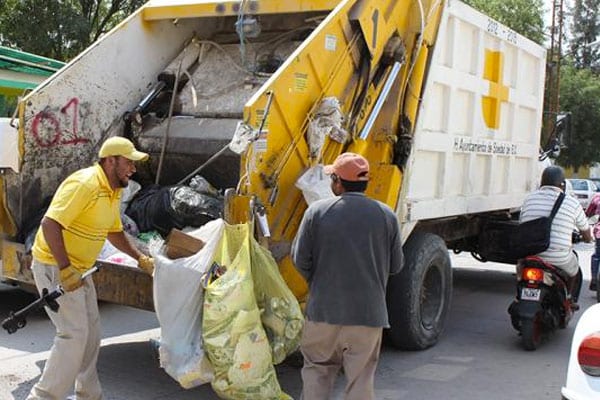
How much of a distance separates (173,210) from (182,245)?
109cm

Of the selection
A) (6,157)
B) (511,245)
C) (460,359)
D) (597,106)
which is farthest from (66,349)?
(597,106)

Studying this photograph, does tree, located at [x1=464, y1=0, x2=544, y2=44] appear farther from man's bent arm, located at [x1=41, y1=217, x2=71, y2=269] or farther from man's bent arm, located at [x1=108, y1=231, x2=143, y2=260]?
man's bent arm, located at [x1=41, y1=217, x2=71, y2=269]

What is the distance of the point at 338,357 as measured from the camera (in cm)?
367

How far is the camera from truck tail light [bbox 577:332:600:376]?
3156 millimetres

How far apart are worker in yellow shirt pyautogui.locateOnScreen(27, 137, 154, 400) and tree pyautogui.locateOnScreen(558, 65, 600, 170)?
30.0 meters

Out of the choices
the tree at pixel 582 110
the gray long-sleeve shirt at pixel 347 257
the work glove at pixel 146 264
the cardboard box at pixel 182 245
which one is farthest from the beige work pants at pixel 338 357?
the tree at pixel 582 110

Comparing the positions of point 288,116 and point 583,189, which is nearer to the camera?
point 288,116

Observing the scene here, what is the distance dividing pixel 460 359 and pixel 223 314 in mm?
2479

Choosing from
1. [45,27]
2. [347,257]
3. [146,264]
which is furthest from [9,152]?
[45,27]

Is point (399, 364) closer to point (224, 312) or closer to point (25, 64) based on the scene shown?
point (224, 312)

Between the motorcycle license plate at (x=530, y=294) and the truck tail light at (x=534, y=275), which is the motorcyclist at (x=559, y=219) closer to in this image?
the truck tail light at (x=534, y=275)

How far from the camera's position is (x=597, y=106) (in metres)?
31.9

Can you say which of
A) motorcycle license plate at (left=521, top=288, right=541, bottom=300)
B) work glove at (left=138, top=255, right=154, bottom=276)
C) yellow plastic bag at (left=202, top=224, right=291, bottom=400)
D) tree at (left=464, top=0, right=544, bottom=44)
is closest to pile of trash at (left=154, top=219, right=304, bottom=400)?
yellow plastic bag at (left=202, top=224, right=291, bottom=400)

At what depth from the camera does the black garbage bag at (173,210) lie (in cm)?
512
